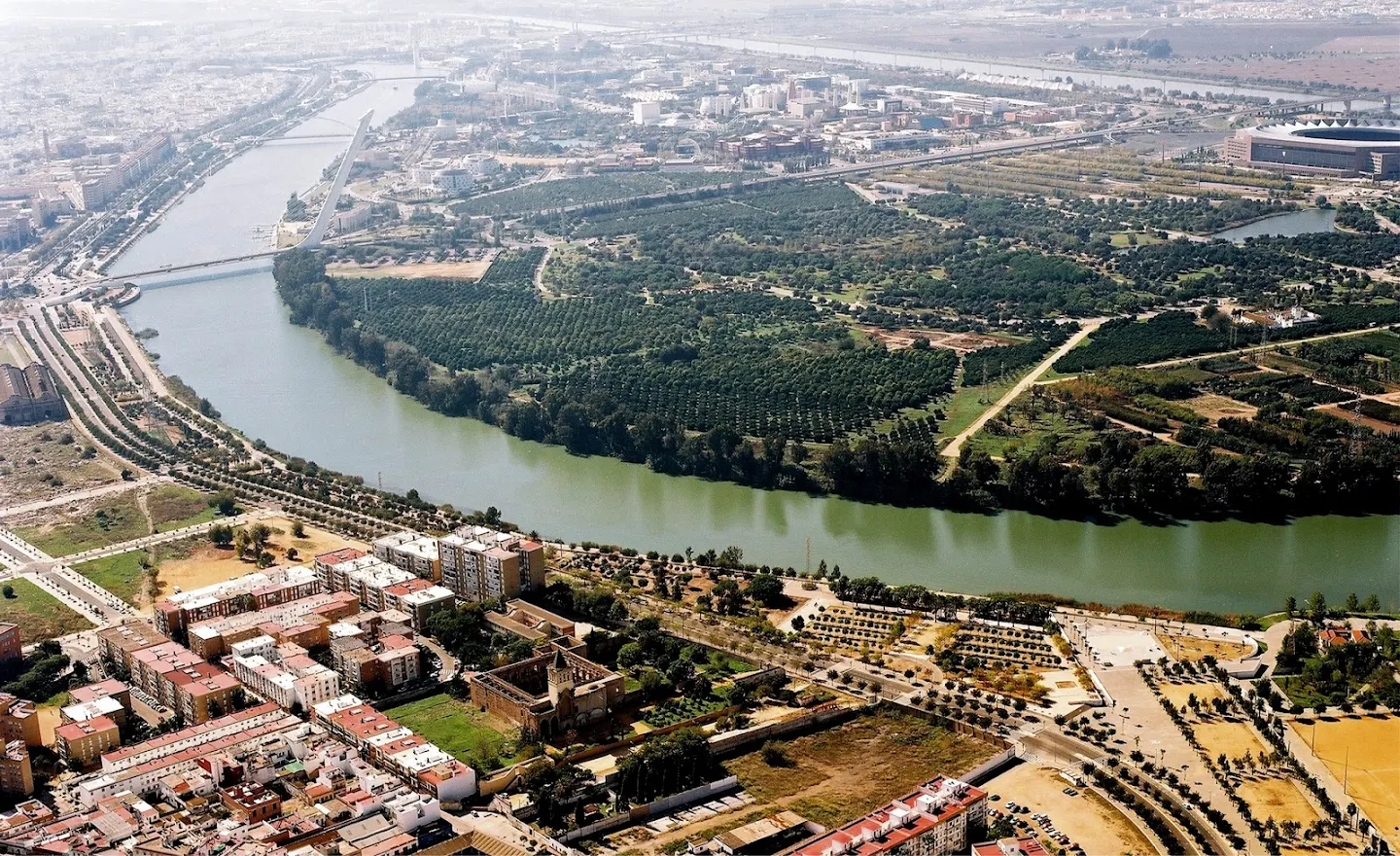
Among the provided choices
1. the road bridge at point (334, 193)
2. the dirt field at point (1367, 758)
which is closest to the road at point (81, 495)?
the dirt field at point (1367, 758)

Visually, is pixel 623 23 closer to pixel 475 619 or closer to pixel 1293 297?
pixel 1293 297

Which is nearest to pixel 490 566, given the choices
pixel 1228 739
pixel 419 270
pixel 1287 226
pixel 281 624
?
pixel 281 624

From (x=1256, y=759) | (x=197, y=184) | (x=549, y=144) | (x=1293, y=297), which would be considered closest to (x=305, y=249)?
(x=197, y=184)

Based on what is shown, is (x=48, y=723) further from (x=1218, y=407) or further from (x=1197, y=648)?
(x=1218, y=407)

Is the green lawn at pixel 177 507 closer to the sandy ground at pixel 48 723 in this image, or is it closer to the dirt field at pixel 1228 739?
the sandy ground at pixel 48 723

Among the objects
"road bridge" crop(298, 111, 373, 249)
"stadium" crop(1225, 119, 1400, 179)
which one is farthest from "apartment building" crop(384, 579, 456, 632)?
"stadium" crop(1225, 119, 1400, 179)
